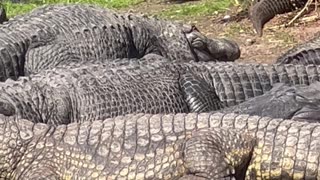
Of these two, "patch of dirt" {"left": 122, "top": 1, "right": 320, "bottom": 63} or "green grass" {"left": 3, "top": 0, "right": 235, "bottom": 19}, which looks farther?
"green grass" {"left": 3, "top": 0, "right": 235, "bottom": 19}

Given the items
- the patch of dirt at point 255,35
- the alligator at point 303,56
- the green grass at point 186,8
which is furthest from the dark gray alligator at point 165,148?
the green grass at point 186,8

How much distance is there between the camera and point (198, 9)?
10305 millimetres

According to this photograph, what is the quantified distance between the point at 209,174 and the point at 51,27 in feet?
10.6

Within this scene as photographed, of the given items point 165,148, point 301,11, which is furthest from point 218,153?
point 301,11

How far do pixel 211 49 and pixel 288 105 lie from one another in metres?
2.47

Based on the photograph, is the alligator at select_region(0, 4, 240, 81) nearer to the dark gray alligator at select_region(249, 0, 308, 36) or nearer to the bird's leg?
the dark gray alligator at select_region(249, 0, 308, 36)

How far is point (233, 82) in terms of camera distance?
569 cm

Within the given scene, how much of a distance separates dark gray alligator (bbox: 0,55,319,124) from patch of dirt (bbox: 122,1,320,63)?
61.2 inches

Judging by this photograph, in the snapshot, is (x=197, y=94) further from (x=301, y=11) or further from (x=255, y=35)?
(x=301, y=11)

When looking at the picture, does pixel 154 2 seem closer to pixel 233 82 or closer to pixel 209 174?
pixel 233 82

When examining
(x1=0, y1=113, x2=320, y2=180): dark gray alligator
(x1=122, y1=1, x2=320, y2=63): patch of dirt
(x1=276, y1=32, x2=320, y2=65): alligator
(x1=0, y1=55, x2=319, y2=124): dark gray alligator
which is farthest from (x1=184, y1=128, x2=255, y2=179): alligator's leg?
(x1=122, y1=1, x2=320, y2=63): patch of dirt

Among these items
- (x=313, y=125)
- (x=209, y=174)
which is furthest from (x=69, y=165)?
(x=313, y=125)

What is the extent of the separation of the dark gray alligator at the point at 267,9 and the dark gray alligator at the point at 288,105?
3.29m

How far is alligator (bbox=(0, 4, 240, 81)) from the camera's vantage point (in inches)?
252
